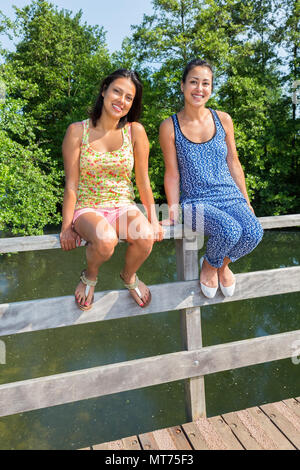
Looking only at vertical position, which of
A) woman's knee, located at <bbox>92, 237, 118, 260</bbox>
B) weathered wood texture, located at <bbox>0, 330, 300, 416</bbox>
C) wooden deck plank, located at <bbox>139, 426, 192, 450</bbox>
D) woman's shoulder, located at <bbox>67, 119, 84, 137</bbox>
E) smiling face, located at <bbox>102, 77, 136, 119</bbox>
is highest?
smiling face, located at <bbox>102, 77, 136, 119</bbox>

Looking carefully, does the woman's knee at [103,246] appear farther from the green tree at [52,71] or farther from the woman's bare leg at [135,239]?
the green tree at [52,71]

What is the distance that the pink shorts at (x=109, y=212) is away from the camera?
1873 millimetres

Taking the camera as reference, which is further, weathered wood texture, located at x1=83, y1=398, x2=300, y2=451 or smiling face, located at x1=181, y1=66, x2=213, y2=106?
smiling face, located at x1=181, y1=66, x2=213, y2=106

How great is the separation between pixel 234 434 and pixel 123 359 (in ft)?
11.1

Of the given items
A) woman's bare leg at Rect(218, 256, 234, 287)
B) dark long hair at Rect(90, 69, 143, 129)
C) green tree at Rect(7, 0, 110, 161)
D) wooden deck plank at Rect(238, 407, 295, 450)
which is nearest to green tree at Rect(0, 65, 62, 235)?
green tree at Rect(7, 0, 110, 161)

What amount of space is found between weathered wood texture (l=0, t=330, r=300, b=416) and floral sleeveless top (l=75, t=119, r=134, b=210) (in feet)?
2.56

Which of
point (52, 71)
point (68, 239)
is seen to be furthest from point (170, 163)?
point (52, 71)

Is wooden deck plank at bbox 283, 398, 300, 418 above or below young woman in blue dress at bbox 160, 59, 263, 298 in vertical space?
below

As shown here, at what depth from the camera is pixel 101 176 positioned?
1.99 m

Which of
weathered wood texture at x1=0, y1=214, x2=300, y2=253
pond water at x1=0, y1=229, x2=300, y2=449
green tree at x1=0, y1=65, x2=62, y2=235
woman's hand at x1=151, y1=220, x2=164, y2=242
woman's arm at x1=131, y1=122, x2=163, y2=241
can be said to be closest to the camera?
weathered wood texture at x1=0, y1=214, x2=300, y2=253

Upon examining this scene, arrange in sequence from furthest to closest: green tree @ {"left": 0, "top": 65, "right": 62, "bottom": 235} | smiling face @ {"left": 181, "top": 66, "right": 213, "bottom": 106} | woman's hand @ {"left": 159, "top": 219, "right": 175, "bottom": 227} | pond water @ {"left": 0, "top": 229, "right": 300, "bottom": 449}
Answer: green tree @ {"left": 0, "top": 65, "right": 62, "bottom": 235} < pond water @ {"left": 0, "top": 229, "right": 300, "bottom": 449} < smiling face @ {"left": 181, "top": 66, "right": 213, "bottom": 106} < woman's hand @ {"left": 159, "top": 219, "right": 175, "bottom": 227}

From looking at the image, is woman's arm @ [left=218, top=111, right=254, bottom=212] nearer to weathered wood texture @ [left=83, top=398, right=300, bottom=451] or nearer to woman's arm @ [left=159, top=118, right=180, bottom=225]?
woman's arm @ [left=159, top=118, right=180, bottom=225]

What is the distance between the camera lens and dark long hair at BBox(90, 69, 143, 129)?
2.03m

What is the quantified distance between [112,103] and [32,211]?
858cm
